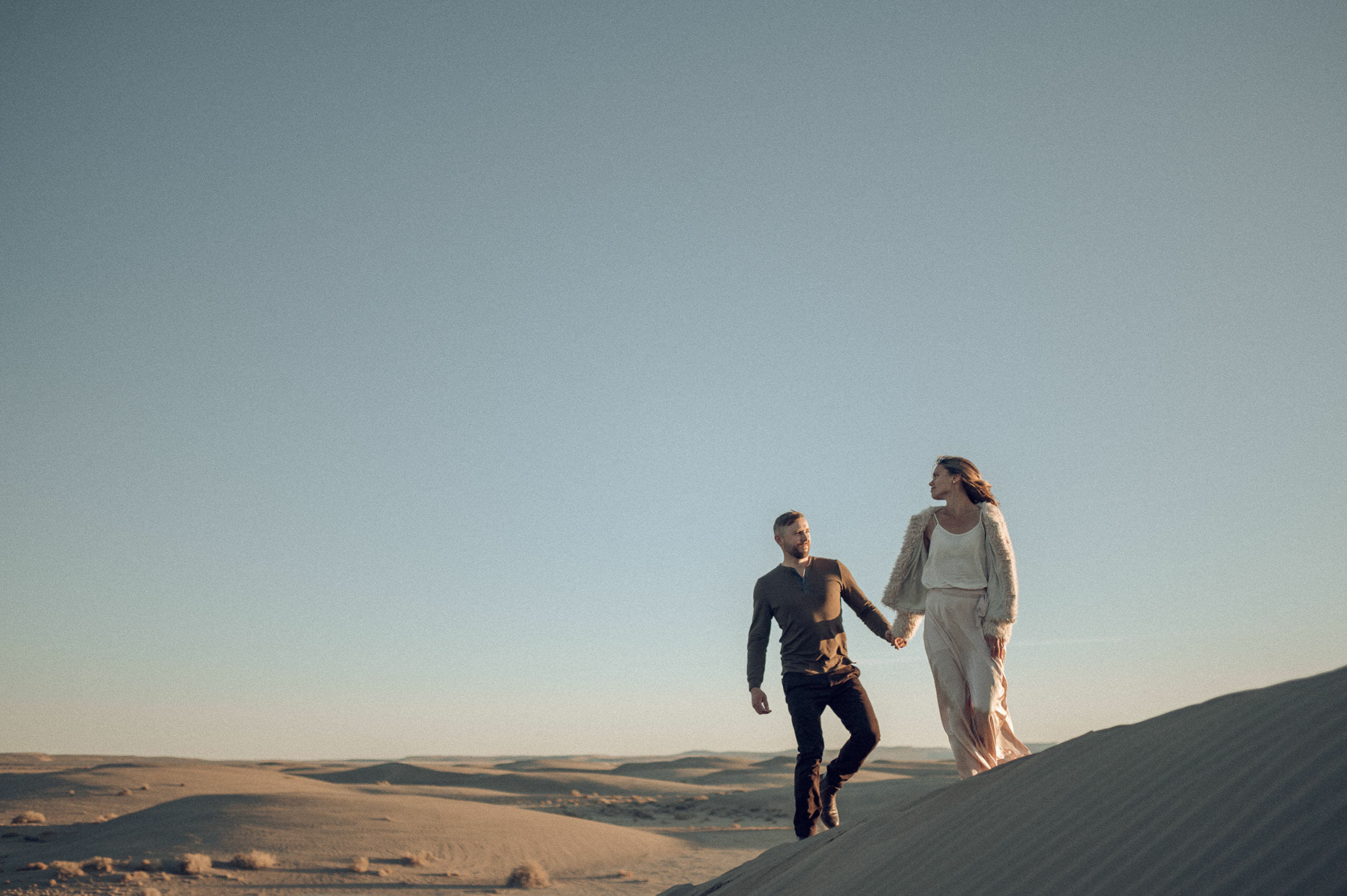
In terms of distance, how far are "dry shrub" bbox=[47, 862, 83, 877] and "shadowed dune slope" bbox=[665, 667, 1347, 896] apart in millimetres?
6415

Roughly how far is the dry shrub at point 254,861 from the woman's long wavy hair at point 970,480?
22.8ft

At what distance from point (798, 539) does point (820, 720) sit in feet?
3.96

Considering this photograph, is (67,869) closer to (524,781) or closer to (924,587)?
(924,587)

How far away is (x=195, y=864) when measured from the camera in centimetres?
776

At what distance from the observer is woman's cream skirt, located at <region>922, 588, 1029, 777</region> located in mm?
5402

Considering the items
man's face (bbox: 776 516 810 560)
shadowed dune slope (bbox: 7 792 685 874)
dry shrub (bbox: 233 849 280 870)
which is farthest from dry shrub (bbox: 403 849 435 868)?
man's face (bbox: 776 516 810 560)

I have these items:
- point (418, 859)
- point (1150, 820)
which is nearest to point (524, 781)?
point (418, 859)

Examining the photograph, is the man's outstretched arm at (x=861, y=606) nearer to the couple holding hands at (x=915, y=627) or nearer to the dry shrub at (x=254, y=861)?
the couple holding hands at (x=915, y=627)

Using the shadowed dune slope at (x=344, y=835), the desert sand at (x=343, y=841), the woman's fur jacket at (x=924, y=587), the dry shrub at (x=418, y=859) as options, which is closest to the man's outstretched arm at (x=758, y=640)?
the woman's fur jacket at (x=924, y=587)

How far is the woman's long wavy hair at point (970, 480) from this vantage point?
5.74 meters

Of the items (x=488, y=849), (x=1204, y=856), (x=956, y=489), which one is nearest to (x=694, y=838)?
(x=488, y=849)

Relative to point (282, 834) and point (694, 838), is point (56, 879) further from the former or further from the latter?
point (694, 838)

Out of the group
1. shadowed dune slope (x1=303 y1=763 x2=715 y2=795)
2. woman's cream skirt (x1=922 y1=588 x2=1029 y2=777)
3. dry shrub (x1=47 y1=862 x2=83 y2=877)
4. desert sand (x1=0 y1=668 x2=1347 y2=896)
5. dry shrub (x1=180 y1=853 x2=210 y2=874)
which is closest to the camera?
desert sand (x1=0 y1=668 x2=1347 y2=896)

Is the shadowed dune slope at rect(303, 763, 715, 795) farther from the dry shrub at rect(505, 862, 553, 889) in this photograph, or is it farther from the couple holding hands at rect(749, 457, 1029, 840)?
the couple holding hands at rect(749, 457, 1029, 840)
